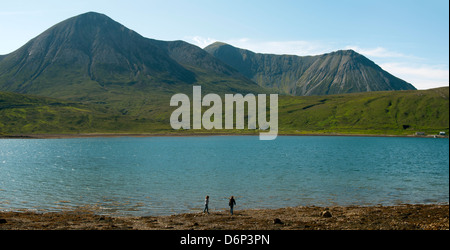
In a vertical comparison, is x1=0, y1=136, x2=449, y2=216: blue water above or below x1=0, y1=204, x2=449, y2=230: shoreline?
below

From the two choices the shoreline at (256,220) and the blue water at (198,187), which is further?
the blue water at (198,187)

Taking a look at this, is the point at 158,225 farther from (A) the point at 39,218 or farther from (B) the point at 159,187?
(B) the point at 159,187

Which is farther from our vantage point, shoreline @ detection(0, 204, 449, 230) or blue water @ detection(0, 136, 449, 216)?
blue water @ detection(0, 136, 449, 216)

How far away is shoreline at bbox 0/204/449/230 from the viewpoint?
3491 centimetres

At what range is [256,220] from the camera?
39344 mm

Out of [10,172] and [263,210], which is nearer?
[263,210]

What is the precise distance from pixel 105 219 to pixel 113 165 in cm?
6848

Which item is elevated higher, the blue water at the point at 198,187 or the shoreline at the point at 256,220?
the shoreline at the point at 256,220

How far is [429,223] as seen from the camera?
3666 centimetres

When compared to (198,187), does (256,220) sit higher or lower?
higher

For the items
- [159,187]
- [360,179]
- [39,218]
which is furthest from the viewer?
[360,179]

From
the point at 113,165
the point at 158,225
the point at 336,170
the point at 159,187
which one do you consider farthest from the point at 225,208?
the point at 113,165

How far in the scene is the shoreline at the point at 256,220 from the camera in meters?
34.9
